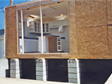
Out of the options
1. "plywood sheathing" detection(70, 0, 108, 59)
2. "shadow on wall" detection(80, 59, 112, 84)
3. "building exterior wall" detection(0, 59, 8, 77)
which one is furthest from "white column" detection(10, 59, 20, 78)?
"shadow on wall" detection(80, 59, 112, 84)

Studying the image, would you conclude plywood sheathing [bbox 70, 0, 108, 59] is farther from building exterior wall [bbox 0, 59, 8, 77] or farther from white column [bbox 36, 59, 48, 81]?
building exterior wall [bbox 0, 59, 8, 77]

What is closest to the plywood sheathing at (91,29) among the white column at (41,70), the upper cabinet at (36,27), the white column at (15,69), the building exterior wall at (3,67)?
the white column at (41,70)

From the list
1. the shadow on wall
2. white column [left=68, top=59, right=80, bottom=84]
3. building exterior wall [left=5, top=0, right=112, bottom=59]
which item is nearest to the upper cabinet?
building exterior wall [left=5, top=0, right=112, bottom=59]

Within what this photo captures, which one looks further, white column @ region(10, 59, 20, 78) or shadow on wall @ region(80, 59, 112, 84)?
white column @ region(10, 59, 20, 78)

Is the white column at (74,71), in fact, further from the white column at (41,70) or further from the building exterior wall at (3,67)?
the building exterior wall at (3,67)

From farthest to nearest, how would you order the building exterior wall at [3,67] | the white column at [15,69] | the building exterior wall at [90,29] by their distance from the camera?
the building exterior wall at [3,67] → the white column at [15,69] → the building exterior wall at [90,29]

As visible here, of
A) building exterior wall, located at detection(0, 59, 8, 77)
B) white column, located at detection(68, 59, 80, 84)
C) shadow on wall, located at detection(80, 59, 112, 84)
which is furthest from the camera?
building exterior wall, located at detection(0, 59, 8, 77)

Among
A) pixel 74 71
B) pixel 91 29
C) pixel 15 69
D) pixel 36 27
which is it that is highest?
pixel 36 27

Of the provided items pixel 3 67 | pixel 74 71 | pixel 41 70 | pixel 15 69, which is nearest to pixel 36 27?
pixel 3 67

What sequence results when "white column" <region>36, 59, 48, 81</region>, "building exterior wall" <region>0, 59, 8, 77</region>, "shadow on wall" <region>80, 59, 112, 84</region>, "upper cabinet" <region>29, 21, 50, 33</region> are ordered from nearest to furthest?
"shadow on wall" <region>80, 59, 112, 84</region> → "white column" <region>36, 59, 48, 81</region> → "building exterior wall" <region>0, 59, 8, 77</region> → "upper cabinet" <region>29, 21, 50, 33</region>

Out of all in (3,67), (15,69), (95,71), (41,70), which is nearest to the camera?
(95,71)

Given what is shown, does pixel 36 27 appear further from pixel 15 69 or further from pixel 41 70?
pixel 41 70

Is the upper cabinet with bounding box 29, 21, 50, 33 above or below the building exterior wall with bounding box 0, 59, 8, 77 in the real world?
above

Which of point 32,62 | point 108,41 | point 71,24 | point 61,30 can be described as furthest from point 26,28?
point 108,41
